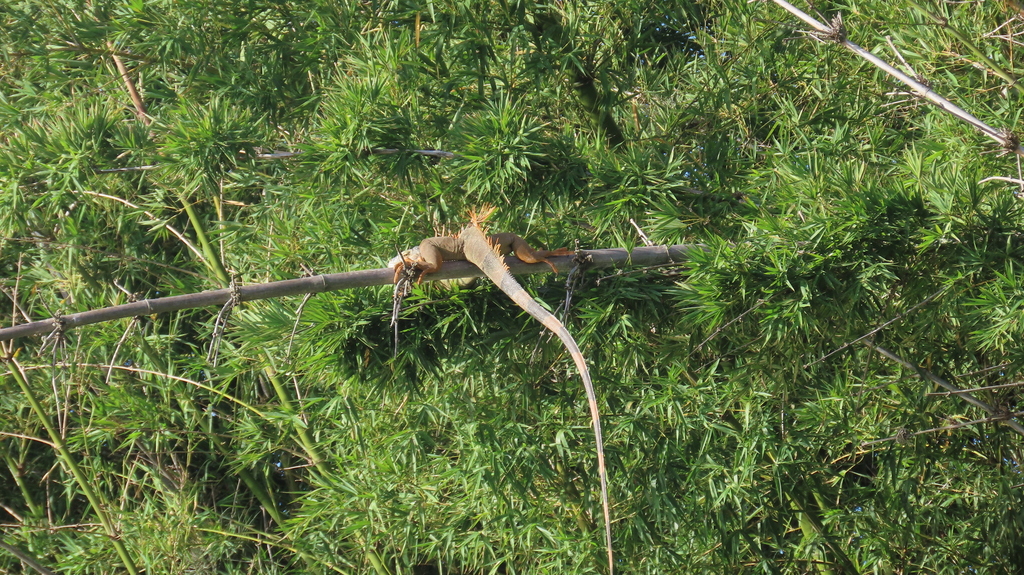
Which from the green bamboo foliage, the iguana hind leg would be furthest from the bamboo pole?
the green bamboo foliage

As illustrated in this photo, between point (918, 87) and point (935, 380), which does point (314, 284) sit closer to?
point (918, 87)

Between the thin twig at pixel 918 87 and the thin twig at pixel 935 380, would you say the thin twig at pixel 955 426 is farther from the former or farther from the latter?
the thin twig at pixel 918 87

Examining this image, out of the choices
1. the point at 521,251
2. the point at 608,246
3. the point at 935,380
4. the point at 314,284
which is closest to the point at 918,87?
the point at 521,251

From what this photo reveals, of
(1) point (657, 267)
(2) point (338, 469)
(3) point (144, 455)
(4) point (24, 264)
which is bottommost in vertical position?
(3) point (144, 455)

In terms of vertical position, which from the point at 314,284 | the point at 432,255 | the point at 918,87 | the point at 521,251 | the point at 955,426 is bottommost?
the point at 955,426

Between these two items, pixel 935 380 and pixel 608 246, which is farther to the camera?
pixel 608 246

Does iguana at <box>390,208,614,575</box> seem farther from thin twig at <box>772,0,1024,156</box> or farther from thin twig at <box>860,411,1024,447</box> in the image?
thin twig at <box>860,411,1024,447</box>

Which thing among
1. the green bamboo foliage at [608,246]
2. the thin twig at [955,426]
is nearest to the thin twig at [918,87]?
the green bamboo foliage at [608,246]

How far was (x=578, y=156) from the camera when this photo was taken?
130 inches

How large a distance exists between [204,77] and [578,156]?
5.00ft

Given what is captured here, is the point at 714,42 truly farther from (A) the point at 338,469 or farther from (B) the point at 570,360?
(A) the point at 338,469

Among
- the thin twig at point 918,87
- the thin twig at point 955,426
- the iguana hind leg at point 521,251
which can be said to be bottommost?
the thin twig at point 955,426

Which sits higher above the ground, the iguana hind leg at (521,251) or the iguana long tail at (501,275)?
the iguana long tail at (501,275)

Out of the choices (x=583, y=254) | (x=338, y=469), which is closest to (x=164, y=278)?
(x=338, y=469)
